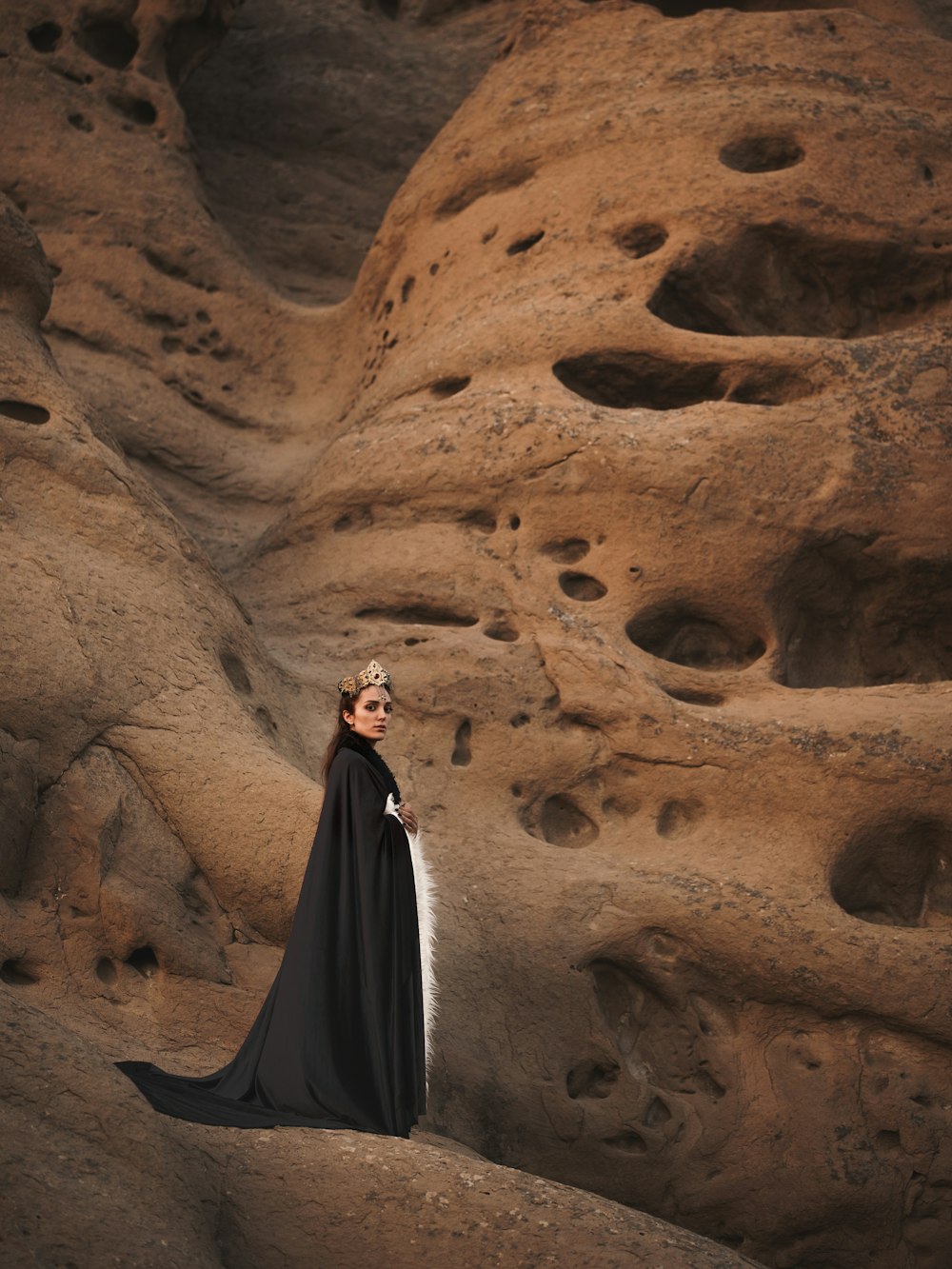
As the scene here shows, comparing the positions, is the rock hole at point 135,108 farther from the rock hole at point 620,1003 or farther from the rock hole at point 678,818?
the rock hole at point 620,1003

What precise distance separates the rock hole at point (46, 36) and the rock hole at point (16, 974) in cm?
692

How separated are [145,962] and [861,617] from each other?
3534 mm

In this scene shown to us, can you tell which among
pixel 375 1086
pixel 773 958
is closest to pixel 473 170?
pixel 773 958

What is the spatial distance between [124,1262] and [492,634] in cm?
390

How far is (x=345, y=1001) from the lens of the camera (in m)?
4.46

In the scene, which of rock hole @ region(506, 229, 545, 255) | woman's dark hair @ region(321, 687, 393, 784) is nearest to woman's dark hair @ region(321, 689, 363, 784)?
woman's dark hair @ region(321, 687, 393, 784)

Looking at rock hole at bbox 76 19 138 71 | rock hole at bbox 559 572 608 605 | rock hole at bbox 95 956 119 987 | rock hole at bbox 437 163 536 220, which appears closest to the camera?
rock hole at bbox 95 956 119 987

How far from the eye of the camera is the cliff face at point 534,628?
16.3 ft

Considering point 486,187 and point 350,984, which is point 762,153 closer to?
point 486,187

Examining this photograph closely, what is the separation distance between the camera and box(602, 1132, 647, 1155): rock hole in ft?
18.0

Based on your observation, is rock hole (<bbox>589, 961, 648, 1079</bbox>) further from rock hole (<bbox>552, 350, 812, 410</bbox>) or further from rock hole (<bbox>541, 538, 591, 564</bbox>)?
rock hole (<bbox>552, 350, 812, 410</bbox>)

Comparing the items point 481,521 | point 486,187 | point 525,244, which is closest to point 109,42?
point 486,187

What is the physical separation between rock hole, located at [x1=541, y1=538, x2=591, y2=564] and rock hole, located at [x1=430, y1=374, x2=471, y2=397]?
1.13 meters

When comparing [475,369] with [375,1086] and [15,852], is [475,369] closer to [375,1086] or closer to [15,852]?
[15,852]
